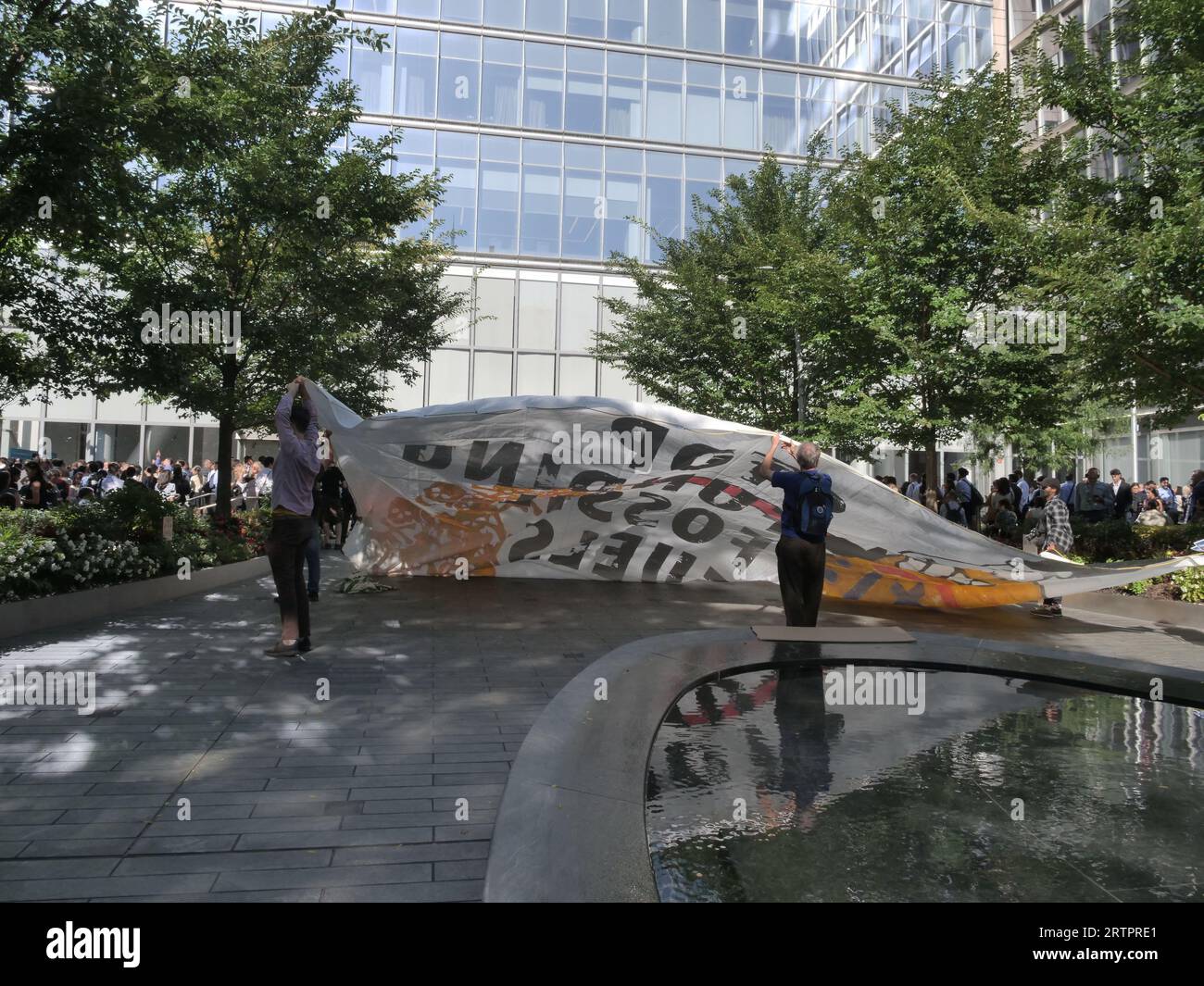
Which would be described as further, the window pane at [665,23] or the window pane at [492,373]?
the window pane at [665,23]

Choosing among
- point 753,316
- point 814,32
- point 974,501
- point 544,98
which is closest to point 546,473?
point 753,316

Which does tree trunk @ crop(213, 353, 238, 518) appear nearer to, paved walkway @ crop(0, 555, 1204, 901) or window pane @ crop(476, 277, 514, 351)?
paved walkway @ crop(0, 555, 1204, 901)

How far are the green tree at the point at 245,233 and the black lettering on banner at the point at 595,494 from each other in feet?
17.0

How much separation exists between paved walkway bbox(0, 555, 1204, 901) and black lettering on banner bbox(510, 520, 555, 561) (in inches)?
99.6

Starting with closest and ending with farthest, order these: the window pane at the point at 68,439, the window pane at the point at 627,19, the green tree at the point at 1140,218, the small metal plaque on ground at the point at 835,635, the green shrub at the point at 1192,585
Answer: the small metal plaque on ground at the point at 835,635 → the green tree at the point at 1140,218 → the green shrub at the point at 1192,585 → the window pane at the point at 68,439 → the window pane at the point at 627,19

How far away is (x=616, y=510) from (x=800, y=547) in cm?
425

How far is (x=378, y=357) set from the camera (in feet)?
66.6

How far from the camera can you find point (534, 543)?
12.0 metres

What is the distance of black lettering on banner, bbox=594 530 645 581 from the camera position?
1188 centimetres

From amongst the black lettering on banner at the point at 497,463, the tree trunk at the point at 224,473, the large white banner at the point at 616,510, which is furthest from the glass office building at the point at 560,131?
the black lettering on banner at the point at 497,463

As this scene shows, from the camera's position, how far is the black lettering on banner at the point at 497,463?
11.2 m

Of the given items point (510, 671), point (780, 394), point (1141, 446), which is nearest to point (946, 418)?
point (780, 394)

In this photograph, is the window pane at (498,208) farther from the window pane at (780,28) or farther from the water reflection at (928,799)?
the water reflection at (928,799)

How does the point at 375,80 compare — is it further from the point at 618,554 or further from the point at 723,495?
the point at 723,495
